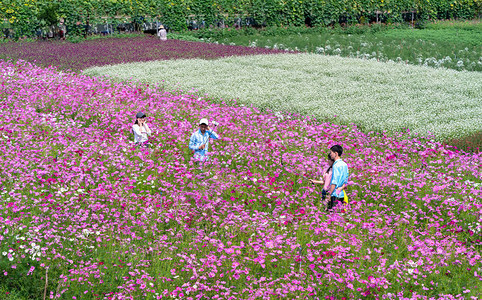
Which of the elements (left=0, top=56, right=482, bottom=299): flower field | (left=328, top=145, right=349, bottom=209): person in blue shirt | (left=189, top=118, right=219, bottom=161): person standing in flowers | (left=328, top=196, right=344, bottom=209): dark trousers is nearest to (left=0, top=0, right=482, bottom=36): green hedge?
(left=0, top=56, right=482, bottom=299): flower field

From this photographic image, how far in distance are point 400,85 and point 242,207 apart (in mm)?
15444

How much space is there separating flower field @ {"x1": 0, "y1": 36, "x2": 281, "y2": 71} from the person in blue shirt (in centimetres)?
1843

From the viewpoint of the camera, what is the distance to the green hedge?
36156mm

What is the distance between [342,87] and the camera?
21.2 meters

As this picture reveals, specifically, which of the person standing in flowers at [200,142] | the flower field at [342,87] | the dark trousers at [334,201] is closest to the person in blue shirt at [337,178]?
the dark trousers at [334,201]

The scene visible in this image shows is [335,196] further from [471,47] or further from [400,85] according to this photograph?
[471,47]

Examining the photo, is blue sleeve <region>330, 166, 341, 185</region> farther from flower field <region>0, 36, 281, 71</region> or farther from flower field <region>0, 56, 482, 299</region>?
flower field <region>0, 36, 281, 71</region>

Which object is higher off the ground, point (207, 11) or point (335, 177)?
point (207, 11)

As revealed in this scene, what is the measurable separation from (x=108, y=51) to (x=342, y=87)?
51.9 feet

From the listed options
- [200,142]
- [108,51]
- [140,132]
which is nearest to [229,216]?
[200,142]

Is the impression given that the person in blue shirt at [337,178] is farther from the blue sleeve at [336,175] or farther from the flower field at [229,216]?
the flower field at [229,216]

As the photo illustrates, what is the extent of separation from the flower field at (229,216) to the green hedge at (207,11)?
1004 inches

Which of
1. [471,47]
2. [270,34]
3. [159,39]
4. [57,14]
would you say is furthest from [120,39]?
[471,47]

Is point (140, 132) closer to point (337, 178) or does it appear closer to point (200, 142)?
point (200, 142)
